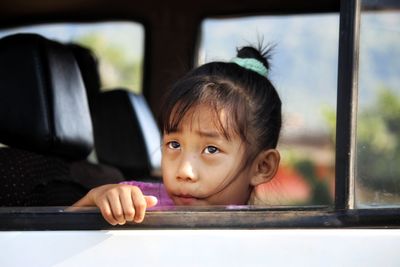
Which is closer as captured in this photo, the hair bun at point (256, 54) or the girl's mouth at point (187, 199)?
the girl's mouth at point (187, 199)

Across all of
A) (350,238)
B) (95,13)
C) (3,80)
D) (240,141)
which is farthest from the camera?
(95,13)

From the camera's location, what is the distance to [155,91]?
384cm

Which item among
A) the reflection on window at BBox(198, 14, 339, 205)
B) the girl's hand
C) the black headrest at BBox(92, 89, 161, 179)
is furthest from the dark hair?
the black headrest at BBox(92, 89, 161, 179)

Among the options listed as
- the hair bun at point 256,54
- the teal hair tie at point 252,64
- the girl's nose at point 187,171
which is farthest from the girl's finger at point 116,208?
the hair bun at point 256,54

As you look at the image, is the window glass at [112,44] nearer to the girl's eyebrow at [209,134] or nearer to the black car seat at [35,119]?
the black car seat at [35,119]

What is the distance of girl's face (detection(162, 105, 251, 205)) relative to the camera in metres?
2.06

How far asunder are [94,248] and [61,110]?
0.66 m

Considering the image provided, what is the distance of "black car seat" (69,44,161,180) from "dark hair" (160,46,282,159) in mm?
1264

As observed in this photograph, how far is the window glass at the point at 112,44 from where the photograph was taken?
12.4ft

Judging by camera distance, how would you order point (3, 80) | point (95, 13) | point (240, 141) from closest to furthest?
1. point (240, 141)
2. point (3, 80)
3. point (95, 13)

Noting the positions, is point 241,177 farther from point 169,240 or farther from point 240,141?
point 169,240

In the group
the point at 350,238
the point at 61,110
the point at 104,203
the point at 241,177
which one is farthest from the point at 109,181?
the point at 350,238

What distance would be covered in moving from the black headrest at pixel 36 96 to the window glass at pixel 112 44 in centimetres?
136

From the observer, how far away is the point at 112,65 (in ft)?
12.9
